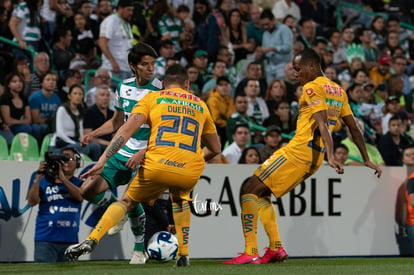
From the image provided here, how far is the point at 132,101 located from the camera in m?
9.59

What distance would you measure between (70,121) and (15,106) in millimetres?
986

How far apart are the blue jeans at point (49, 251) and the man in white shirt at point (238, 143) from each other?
3946 mm

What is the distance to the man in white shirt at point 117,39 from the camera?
15953 mm

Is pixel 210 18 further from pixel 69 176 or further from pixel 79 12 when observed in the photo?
pixel 69 176

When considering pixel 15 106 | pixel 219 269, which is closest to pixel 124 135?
pixel 219 269

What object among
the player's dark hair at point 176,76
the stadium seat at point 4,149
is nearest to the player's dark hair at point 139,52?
the player's dark hair at point 176,76

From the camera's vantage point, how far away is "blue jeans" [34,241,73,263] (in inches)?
414

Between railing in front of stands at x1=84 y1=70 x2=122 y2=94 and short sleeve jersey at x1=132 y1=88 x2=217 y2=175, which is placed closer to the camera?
short sleeve jersey at x1=132 y1=88 x2=217 y2=175

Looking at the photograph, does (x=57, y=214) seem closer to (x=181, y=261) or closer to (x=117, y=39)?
(x=181, y=261)

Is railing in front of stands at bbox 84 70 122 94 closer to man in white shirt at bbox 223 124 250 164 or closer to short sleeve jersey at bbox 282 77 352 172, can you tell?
man in white shirt at bbox 223 124 250 164

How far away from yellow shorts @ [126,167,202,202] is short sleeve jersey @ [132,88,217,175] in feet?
0.16

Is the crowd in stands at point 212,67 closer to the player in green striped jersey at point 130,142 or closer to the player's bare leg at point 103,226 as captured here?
the player in green striped jersey at point 130,142

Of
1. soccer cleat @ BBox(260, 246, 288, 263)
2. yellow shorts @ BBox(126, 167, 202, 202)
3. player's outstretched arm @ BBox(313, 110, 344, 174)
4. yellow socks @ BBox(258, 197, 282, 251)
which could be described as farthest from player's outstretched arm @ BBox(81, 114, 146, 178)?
soccer cleat @ BBox(260, 246, 288, 263)

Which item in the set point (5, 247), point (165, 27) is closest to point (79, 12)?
point (165, 27)
